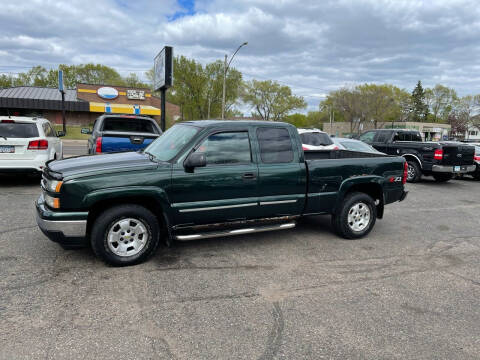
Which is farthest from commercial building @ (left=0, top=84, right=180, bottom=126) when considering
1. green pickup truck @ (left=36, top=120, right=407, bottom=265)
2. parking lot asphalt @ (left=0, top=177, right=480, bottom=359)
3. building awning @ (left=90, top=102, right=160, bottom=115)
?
green pickup truck @ (left=36, top=120, right=407, bottom=265)

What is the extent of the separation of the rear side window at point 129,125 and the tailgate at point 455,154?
9.07 meters

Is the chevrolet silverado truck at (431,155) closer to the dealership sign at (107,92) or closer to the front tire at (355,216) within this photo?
the front tire at (355,216)

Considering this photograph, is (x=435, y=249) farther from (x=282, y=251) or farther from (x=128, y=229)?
(x=128, y=229)

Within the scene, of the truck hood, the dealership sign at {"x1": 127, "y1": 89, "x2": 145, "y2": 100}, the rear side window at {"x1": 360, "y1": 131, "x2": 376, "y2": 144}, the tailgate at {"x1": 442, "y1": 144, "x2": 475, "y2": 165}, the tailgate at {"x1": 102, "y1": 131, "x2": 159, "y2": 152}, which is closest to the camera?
the truck hood

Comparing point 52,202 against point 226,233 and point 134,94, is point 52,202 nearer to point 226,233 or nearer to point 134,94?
point 226,233

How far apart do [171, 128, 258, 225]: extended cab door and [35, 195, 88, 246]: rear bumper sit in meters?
1.06

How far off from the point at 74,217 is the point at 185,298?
1.55m

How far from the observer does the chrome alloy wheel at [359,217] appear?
5.63m

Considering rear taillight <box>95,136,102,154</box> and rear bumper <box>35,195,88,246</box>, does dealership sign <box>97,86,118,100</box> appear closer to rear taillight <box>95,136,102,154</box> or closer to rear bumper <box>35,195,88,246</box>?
rear taillight <box>95,136,102,154</box>

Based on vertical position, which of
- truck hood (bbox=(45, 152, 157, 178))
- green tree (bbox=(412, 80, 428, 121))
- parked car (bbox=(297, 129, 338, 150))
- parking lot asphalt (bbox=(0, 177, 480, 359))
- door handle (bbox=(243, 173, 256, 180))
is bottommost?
parking lot asphalt (bbox=(0, 177, 480, 359))

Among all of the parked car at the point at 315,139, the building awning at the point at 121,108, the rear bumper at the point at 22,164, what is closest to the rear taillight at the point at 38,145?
the rear bumper at the point at 22,164

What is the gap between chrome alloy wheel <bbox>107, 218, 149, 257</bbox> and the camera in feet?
13.6

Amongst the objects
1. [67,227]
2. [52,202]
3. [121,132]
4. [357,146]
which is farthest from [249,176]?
[357,146]

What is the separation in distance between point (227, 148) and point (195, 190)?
727 millimetres
